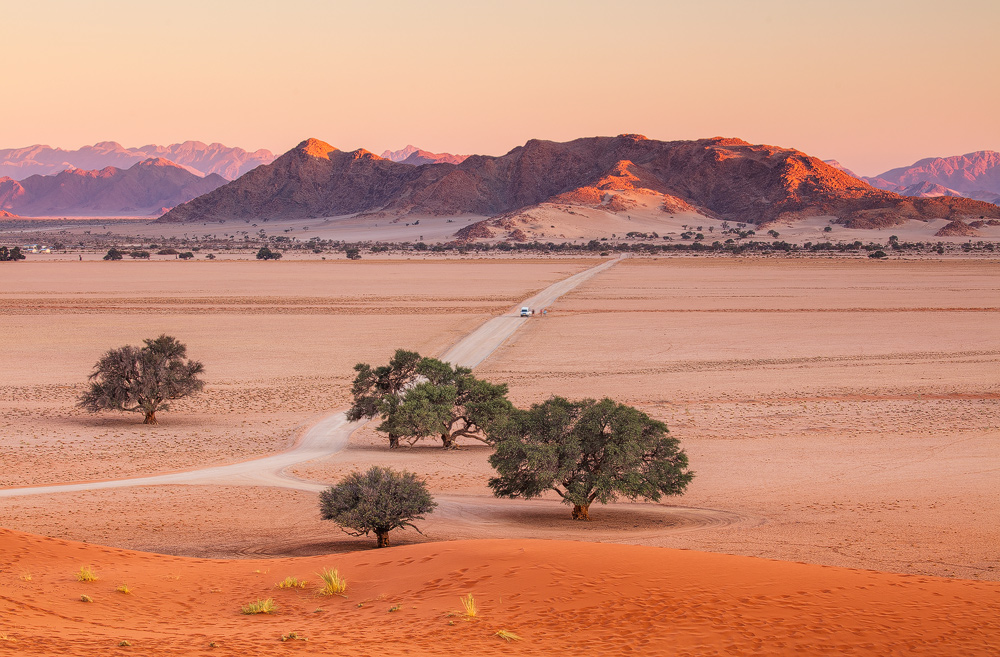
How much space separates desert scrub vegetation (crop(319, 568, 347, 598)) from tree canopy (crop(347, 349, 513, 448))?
13.0 meters

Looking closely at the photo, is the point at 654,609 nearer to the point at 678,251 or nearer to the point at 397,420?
the point at 397,420

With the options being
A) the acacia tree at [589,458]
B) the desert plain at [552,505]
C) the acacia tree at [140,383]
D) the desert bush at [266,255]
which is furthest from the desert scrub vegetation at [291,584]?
the desert bush at [266,255]

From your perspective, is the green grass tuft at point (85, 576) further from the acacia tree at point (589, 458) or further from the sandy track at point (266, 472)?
the acacia tree at point (589, 458)

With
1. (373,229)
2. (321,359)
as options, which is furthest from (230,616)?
(373,229)

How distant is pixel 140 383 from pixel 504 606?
71.2 ft

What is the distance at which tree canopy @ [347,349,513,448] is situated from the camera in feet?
85.4

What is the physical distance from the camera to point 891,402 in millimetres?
30453

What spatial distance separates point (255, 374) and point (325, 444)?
12822 millimetres

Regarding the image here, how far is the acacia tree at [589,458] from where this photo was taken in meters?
18.8

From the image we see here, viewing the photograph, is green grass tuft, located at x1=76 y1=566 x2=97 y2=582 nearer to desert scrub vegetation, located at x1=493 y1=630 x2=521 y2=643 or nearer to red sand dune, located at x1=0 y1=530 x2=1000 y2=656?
red sand dune, located at x1=0 y1=530 x2=1000 y2=656

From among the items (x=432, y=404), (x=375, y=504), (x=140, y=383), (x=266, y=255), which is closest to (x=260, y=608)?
(x=375, y=504)

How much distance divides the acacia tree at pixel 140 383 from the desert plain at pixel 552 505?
74 centimetres

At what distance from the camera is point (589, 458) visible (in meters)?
19.5

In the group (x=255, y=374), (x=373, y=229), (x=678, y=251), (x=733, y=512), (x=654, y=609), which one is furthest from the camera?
(x=373, y=229)
